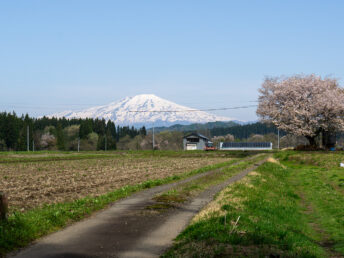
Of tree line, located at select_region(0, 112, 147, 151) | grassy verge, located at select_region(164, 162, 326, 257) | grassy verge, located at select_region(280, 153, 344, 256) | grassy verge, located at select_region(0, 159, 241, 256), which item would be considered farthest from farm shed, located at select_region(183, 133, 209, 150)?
grassy verge, located at select_region(0, 159, 241, 256)

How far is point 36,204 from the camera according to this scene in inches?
759

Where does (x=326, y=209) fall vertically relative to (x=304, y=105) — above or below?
below

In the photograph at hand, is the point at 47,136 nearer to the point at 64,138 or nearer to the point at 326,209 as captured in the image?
the point at 64,138

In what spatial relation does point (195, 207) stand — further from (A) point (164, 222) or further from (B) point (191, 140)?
(B) point (191, 140)

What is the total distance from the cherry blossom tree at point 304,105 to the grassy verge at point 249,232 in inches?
1980

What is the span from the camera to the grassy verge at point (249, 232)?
9.79 meters

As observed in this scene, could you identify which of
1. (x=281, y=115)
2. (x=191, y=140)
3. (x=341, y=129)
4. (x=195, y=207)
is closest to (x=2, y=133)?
(x=191, y=140)

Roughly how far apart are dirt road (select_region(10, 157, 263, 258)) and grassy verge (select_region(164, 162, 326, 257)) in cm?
74

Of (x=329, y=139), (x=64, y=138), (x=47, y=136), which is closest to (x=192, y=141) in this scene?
(x=64, y=138)

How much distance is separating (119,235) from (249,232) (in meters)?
3.84

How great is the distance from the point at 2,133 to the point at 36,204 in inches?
5132

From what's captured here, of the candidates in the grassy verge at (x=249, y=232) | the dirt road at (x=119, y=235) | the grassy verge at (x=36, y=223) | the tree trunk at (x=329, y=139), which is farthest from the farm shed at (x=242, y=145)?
the grassy verge at (x=36, y=223)

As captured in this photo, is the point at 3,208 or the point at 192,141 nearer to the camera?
the point at 3,208

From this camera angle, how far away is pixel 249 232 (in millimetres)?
11570
